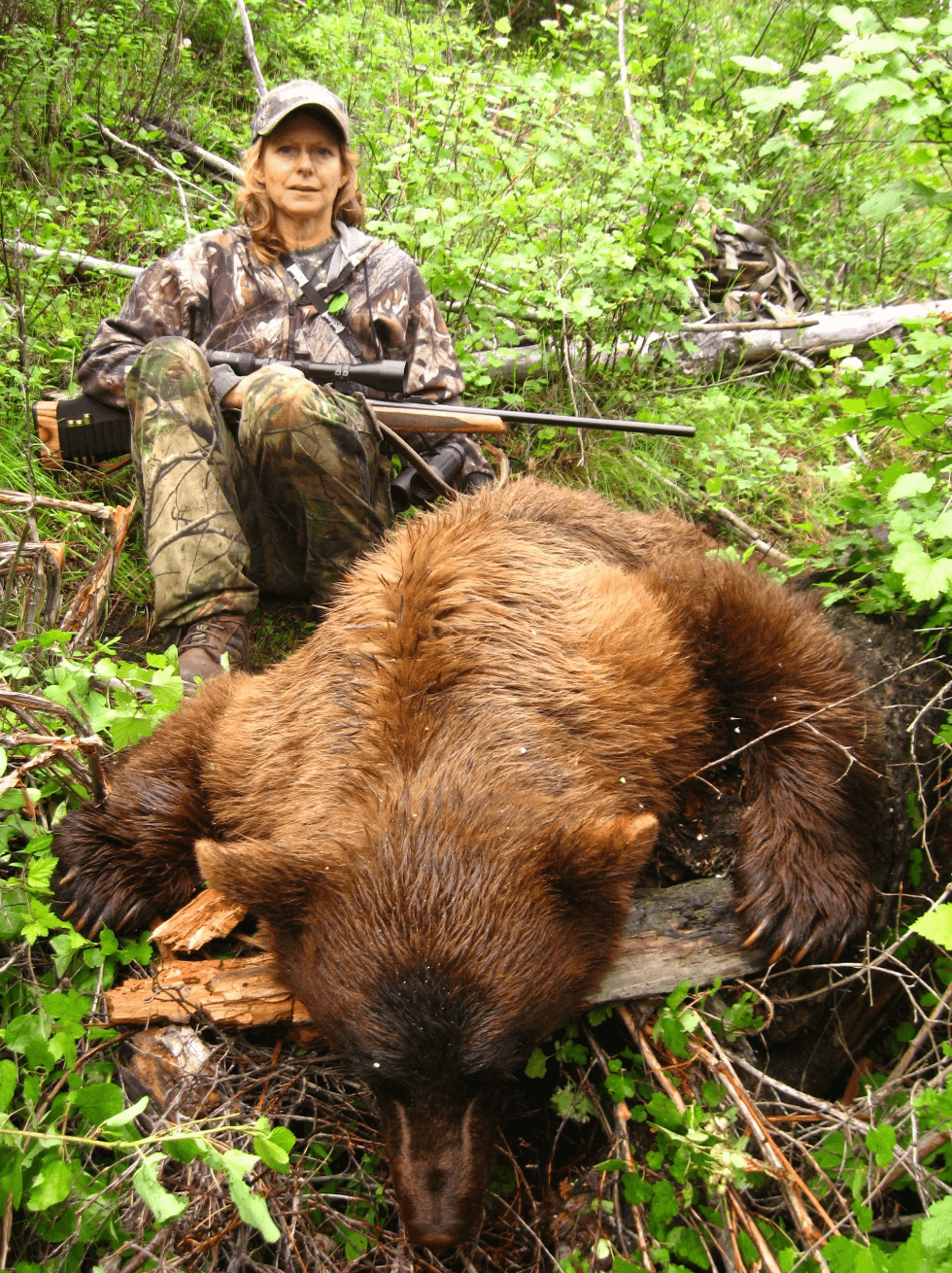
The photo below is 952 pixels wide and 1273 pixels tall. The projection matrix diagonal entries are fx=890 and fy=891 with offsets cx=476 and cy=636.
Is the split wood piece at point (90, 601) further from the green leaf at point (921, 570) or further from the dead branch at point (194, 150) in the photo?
the dead branch at point (194, 150)

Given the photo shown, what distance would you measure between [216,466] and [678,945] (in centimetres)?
309

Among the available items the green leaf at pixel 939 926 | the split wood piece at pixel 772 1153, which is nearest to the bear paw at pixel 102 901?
the split wood piece at pixel 772 1153

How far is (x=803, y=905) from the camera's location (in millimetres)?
2506

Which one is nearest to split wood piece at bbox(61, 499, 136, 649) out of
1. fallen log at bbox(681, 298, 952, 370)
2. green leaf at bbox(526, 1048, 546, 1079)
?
green leaf at bbox(526, 1048, 546, 1079)

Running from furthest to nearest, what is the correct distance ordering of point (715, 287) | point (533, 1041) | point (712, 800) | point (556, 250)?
point (715, 287), point (556, 250), point (712, 800), point (533, 1041)

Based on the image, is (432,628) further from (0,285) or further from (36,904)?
(0,285)

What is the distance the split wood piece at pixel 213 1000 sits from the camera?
97.8 inches

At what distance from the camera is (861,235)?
8.22 meters

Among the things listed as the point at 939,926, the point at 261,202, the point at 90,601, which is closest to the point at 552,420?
the point at 261,202

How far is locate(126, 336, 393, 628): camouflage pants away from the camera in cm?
418

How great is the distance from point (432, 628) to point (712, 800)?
114cm

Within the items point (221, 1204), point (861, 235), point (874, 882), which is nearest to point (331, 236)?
point (874, 882)

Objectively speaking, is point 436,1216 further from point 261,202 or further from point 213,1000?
→ point 261,202

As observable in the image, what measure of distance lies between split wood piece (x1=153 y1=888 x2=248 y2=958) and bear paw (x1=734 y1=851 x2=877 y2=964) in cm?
148
